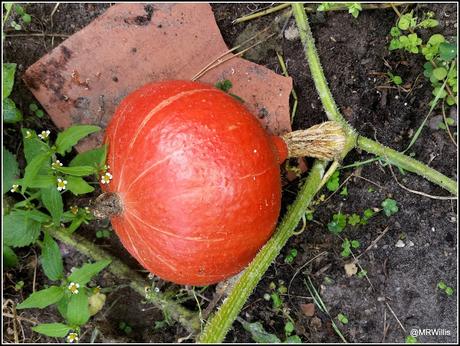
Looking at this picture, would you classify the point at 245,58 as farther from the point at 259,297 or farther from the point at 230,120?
the point at 259,297

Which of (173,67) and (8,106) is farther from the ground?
(8,106)

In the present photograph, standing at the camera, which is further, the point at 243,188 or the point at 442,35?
the point at 442,35

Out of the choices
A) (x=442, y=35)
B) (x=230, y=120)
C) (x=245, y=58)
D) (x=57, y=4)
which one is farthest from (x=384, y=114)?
(x=57, y=4)

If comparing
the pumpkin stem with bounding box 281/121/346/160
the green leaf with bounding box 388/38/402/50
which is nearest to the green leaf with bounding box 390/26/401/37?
the green leaf with bounding box 388/38/402/50

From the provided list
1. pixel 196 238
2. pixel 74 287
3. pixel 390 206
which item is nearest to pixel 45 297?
pixel 74 287

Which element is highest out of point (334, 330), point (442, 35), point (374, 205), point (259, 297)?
point (442, 35)

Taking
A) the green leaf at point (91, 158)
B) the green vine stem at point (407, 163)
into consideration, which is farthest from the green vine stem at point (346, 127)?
the green leaf at point (91, 158)
